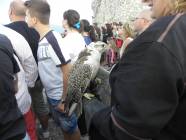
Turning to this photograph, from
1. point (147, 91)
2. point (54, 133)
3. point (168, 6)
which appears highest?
point (168, 6)

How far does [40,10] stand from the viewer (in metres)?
3.80

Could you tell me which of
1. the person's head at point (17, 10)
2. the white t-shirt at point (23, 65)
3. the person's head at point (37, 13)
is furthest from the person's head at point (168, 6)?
the person's head at point (17, 10)

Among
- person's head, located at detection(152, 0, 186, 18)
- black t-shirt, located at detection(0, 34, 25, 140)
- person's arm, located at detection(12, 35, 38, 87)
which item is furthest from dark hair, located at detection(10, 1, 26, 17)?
person's head, located at detection(152, 0, 186, 18)

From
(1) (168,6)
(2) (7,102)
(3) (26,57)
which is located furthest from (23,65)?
(1) (168,6)

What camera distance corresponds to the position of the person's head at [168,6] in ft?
3.94

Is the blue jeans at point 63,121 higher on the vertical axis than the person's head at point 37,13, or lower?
lower

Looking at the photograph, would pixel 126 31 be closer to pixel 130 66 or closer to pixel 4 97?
pixel 4 97

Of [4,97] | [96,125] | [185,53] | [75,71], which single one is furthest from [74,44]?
[185,53]

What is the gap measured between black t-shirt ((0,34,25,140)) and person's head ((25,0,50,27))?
171 cm

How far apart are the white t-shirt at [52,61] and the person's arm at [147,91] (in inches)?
90.9

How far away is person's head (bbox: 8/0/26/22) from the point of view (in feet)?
13.0

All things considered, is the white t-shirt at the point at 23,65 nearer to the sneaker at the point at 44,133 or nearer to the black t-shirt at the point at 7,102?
the black t-shirt at the point at 7,102

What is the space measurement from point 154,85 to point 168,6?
34cm

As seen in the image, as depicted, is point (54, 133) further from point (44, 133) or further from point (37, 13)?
point (37, 13)
